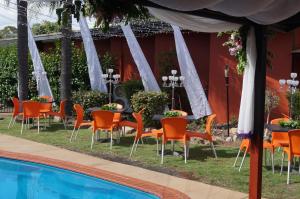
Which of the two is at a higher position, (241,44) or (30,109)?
(241,44)

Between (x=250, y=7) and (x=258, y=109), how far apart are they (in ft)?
5.44

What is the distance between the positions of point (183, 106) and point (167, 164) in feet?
24.5

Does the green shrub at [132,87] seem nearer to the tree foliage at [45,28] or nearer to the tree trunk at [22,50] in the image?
the tree trunk at [22,50]

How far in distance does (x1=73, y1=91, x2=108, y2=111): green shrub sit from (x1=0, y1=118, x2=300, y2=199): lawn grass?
7.58ft

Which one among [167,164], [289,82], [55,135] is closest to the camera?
[167,164]

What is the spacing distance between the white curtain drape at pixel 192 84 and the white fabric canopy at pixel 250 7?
8382 millimetres

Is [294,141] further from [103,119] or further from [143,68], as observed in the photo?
[143,68]

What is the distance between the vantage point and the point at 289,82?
12234mm

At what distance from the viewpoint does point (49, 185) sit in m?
8.69

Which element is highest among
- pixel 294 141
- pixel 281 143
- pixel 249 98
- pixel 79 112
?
pixel 249 98

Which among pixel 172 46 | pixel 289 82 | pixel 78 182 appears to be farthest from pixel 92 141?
pixel 172 46

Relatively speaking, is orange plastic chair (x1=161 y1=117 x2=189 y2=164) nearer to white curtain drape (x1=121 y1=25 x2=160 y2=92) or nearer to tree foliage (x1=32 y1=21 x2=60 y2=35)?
white curtain drape (x1=121 y1=25 x2=160 y2=92)

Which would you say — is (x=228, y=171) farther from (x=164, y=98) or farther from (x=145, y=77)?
(x=145, y=77)

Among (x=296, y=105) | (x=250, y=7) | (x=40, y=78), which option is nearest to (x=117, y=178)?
(x=250, y=7)
